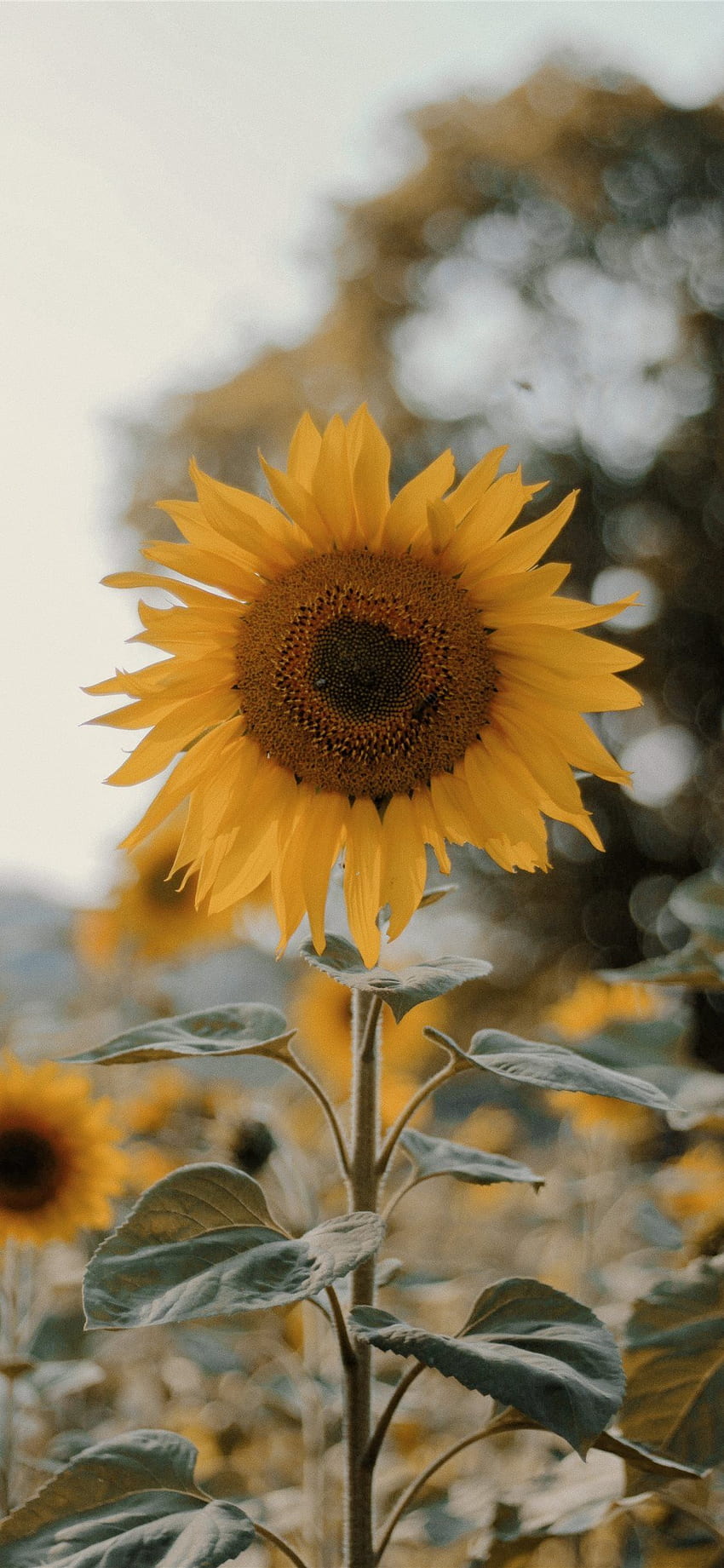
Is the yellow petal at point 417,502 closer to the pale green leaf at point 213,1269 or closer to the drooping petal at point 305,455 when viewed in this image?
the drooping petal at point 305,455

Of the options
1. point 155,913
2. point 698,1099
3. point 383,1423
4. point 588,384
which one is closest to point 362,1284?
point 383,1423

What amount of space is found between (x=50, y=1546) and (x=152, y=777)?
0.54m

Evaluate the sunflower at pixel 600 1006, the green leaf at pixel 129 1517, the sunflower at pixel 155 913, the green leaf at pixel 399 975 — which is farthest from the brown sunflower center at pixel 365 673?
the sunflower at pixel 155 913

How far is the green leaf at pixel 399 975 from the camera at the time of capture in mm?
712

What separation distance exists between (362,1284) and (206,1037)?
0.71 feet

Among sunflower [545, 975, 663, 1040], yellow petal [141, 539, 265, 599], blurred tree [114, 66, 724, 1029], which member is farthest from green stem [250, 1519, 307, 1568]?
blurred tree [114, 66, 724, 1029]

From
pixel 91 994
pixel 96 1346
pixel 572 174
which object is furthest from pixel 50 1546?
pixel 572 174

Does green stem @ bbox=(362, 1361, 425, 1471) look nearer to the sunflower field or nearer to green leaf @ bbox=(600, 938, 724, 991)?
the sunflower field

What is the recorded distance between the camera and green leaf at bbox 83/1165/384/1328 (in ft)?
2.22

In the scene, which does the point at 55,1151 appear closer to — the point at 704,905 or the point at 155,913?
the point at 704,905

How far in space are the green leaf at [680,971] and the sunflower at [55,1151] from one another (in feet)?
2.84

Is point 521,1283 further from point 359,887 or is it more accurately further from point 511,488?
point 511,488

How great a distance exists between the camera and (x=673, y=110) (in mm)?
9445

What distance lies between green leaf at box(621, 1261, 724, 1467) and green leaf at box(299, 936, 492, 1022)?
503 millimetres
